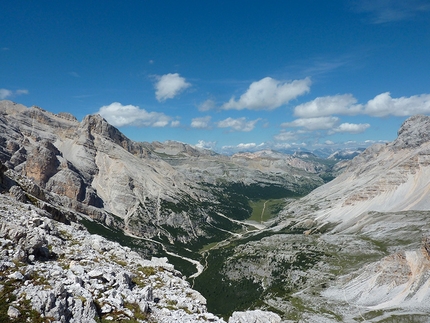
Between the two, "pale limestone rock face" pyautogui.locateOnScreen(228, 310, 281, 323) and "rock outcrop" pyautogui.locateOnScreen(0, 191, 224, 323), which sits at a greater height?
"rock outcrop" pyautogui.locateOnScreen(0, 191, 224, 323)

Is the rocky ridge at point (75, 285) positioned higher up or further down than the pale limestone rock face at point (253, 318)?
higher up

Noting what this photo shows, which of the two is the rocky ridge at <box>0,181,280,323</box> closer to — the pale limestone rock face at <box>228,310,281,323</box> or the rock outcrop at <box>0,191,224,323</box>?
the rock outcrop at <box>0,191,224,323</box>

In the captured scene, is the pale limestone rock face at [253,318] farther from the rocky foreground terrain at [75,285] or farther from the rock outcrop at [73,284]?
the rock outcrop at [73,284]

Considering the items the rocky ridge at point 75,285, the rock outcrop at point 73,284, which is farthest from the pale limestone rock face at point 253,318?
the rock outcrop at point 73,284

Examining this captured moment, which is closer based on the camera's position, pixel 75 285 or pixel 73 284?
pixel 75 285

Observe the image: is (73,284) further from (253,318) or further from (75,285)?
(253,318)

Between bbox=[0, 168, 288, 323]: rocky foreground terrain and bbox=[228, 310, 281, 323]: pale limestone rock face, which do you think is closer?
bbox=[0, 168, 288, 323]: rocky foreground terrain

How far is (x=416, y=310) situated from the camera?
356 feet

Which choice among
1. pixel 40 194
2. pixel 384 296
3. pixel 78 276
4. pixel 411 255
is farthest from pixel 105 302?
pixel 411 255

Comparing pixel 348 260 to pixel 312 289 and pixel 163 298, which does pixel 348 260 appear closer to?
pixel 312 289

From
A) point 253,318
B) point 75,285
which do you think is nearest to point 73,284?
point 75,285

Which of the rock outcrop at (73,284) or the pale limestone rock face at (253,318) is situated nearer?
the rock outcrop at (73,284)

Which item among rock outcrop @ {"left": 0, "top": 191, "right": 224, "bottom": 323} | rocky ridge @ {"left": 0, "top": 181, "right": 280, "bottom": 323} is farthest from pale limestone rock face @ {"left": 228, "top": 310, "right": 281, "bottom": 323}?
rock outcrop @ {"left": 0, "top": 191, "right": 224, "bottom": 323}

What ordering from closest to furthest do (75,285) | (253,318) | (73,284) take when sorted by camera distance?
1. (75,285)
2. (73,284)
3. (253,318)
